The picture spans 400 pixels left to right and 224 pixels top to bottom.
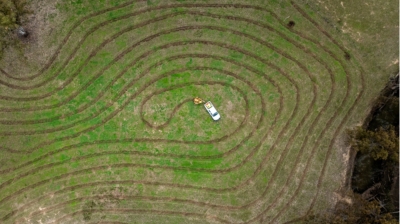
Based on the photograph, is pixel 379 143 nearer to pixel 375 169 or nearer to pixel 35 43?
pixel 375 169

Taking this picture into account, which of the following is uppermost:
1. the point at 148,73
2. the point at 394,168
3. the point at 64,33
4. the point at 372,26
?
the point at 64,33

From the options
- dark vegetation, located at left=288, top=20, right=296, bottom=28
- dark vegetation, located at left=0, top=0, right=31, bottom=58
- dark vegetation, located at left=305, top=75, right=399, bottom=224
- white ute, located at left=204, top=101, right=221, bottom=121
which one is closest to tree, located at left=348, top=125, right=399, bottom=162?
dark vegetation, located at left=305, top=75, right=399, bottom=224

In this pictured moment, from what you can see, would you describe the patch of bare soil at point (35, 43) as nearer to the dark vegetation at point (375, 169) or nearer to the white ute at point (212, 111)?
the white ute at point (212, 111)

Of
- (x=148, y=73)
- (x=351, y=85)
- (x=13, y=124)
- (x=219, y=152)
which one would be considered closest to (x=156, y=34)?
(x=148, y=73)

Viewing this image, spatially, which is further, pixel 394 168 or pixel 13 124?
pixel 13 124

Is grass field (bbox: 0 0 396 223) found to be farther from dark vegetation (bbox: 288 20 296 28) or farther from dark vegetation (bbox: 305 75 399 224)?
dark vegetation (bbox: 305 75 399 224)

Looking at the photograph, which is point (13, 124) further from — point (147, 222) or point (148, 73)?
point (147, 222)

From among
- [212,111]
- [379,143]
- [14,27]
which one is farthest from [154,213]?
[14,27]
